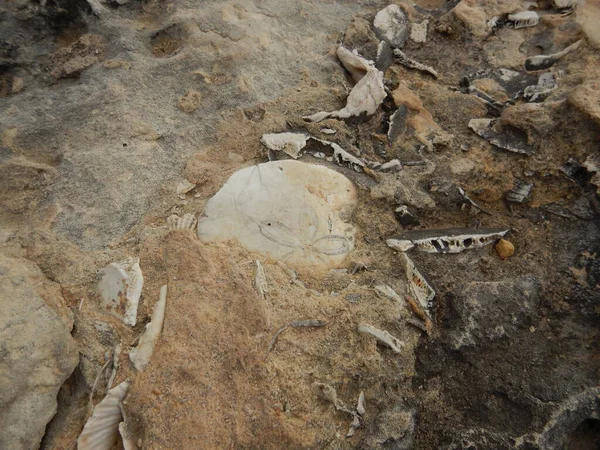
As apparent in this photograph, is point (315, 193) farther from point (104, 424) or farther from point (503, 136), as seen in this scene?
point (104, 424)

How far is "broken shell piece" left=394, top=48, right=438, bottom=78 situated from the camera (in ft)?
11.6

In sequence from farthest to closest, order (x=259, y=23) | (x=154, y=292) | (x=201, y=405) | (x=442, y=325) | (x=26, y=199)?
(x=259, y=23)
(x=26, y=199)
(x=442, y=325)
(x=154, y=292)
(x=201, y=405)

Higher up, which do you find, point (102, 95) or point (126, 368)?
point (102, 95)

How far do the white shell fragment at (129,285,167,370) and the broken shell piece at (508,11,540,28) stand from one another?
12.8ft

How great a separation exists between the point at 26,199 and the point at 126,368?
52.8 inches

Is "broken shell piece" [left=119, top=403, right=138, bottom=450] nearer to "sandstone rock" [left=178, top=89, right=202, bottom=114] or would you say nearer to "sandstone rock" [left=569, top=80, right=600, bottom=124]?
"sandstone rock" [left=178, top=89, right=202, bottom=114]

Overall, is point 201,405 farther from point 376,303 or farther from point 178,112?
point 178,112

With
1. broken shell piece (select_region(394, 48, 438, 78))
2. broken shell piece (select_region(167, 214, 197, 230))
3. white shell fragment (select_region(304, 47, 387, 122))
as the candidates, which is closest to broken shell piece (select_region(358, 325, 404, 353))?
broken shell piece (select_region(167, 214, 197, 230))

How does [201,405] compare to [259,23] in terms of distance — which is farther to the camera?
[259,23]

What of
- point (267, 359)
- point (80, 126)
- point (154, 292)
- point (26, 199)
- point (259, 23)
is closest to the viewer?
point (267, 359)

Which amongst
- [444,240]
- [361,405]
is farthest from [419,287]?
[361,405]

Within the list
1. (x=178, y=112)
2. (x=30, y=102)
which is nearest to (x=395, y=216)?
(x=178, y=112)

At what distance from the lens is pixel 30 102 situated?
2887 mm

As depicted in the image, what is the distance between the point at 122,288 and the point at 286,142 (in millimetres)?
1378
